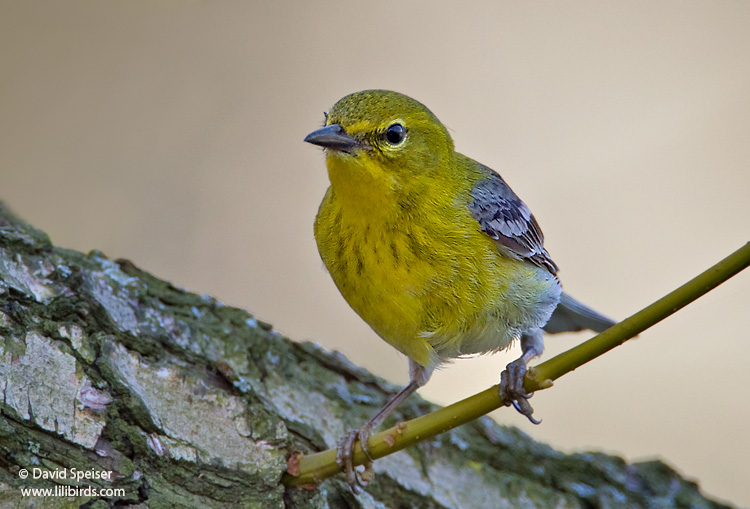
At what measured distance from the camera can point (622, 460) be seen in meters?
3.96

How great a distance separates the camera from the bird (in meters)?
2.98

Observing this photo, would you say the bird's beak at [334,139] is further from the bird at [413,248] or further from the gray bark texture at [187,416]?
the gray bark texture at [187,416]

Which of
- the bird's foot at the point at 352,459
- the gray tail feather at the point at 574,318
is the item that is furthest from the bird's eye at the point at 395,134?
the gray tail feather at the point at 574,318

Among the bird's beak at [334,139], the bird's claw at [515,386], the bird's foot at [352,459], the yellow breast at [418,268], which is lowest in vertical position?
the bird's foot at [352,459]

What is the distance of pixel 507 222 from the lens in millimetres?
3500

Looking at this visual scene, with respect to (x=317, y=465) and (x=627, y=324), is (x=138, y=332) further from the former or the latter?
(x=627, y=324)

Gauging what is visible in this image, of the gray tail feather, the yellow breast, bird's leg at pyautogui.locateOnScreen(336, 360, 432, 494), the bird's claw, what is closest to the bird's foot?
bird's leg at pyautogui.locateOnScreen(336, 360, 432, 494)

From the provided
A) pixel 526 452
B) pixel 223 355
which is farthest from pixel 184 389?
pixel 526 452

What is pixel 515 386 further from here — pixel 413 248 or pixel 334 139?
pixel 334 139

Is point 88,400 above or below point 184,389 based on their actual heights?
below

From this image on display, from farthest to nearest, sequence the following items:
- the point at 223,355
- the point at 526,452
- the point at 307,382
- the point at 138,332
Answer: the point at 526,452, the point at 307,382, the point at 223,355, the point at 138,332

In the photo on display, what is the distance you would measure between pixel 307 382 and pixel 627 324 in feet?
6.29

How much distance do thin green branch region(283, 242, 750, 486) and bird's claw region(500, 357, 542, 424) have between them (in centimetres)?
23

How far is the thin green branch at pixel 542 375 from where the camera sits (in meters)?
1.96
